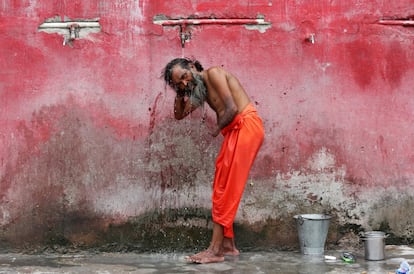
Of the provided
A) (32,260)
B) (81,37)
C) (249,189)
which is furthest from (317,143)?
(32,260)

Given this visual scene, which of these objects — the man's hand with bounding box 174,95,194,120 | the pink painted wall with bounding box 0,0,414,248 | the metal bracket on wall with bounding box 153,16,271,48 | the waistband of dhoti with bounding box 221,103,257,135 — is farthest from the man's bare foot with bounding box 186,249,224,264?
the metal bracket on wall with bounding box 153,16,271,48

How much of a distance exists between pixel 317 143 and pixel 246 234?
0.99 meters

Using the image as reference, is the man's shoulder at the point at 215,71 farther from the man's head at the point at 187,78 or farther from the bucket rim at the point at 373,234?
the bucket rim at the point at 373,234

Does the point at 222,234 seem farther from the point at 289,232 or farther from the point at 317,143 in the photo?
the point at 317,143

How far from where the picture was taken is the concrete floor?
551cm

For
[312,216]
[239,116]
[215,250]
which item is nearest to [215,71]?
[239,116]

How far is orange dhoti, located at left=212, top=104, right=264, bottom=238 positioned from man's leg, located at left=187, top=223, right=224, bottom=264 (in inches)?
3.1

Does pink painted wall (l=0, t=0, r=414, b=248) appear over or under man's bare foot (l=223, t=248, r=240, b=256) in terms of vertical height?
over

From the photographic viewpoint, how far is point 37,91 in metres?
6.07

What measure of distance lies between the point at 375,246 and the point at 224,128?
154 cm

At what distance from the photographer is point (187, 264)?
5.73 m

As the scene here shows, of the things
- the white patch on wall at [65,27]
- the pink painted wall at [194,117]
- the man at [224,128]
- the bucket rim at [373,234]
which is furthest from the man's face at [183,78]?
the bucket rim at [373,234]

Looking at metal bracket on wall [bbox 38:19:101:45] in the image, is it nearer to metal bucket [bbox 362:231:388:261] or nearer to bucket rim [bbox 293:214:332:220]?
bucket rim [bbox 293:214:332:220]

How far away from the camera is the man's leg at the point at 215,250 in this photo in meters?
5.74
